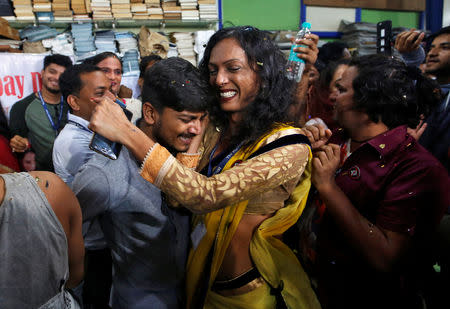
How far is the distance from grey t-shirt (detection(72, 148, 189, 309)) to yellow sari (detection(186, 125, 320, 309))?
11 centimetres

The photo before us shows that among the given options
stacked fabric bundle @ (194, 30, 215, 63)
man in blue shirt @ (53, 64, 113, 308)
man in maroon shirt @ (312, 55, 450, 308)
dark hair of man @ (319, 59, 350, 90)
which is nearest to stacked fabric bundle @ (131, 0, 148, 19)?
stacked fabric bundle @ (194, 30, 215, 63)

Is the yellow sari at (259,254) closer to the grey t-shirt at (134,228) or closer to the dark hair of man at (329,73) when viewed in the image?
the grey t-shirt at (134,228)

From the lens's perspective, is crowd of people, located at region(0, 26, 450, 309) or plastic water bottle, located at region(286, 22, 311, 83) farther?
plastic water bottle, located at region(286, 22, 311, 83)

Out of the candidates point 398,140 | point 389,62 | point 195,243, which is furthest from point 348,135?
point 195,243

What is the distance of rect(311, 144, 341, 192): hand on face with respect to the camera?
131 centimetres

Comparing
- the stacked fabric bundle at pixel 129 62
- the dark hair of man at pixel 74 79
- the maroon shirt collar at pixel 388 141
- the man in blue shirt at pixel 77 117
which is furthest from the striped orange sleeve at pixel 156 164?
the stacked fabric bundle at pixel 129 62

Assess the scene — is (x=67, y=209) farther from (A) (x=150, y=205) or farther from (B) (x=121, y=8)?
(B) (x=121, y=8)

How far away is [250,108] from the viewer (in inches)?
Answer: 53.2

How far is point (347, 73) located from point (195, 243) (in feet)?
4.11

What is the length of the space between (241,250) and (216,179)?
0.46 m

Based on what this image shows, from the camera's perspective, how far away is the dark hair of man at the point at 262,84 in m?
1.31

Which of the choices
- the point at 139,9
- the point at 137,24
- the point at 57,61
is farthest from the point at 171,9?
the point at 57,61

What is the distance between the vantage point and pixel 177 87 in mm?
1301

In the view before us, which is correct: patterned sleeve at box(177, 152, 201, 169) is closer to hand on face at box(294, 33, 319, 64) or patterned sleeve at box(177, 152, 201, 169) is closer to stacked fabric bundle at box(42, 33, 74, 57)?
hand on face at box(294, 33, 319, 64)
